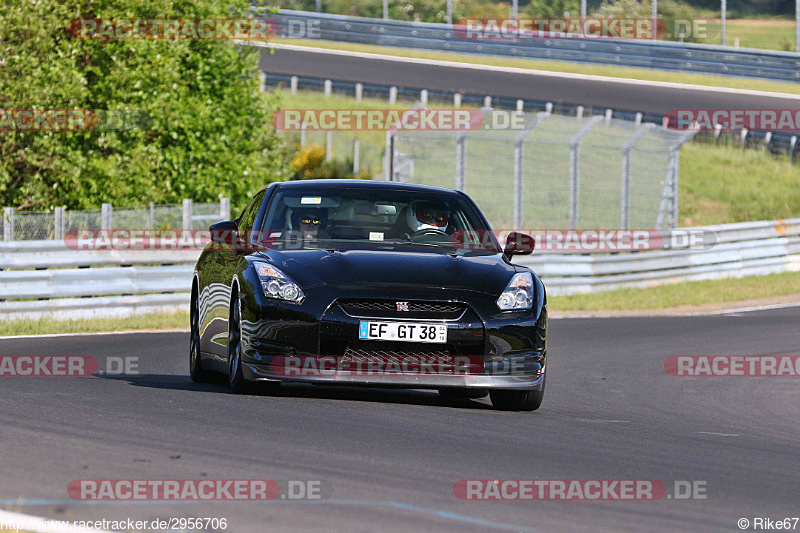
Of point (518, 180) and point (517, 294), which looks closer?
point (517, 294)

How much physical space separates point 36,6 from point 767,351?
52.2 ft

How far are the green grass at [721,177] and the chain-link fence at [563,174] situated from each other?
9.57 feet

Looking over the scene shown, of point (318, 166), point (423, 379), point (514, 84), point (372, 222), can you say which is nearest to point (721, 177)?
point (514, 84)

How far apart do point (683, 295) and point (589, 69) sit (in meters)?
28.5

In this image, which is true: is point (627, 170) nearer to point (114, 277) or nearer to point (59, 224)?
point (59, 224)

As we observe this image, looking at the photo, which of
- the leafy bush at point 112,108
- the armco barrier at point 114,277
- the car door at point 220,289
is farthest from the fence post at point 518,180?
the car door at point 220,289

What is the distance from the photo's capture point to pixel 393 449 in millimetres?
7133

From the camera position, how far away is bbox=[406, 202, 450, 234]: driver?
10047mm

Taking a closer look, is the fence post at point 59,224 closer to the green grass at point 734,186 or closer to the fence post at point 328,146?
the fence post at point 328,146

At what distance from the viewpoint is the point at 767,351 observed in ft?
52.7

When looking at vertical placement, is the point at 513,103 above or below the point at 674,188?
above

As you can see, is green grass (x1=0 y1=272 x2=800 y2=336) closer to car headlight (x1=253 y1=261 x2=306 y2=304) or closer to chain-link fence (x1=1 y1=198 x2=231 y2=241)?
chain-link fence (x1=1 y1=198 x2=231 y2=241)

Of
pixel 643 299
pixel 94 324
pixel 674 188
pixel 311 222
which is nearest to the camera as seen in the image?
pixel 311 222

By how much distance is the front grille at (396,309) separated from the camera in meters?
8.76
